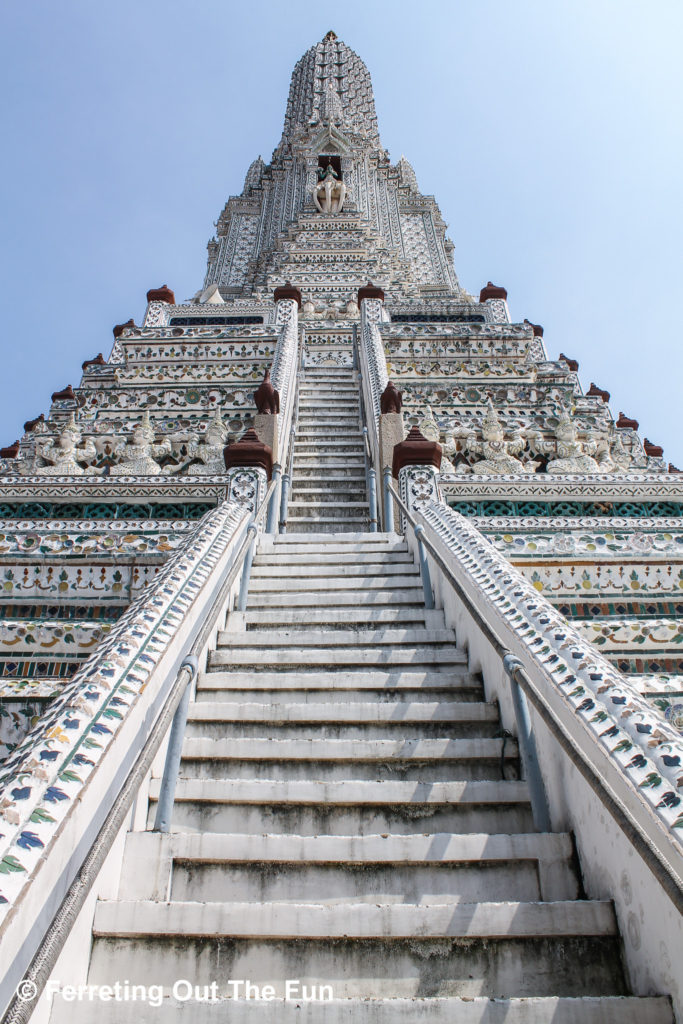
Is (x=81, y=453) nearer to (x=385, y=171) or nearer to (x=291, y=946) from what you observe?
(x=291, y=946)

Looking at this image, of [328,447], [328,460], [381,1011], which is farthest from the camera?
[328,447]

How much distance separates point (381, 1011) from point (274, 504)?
6.35 meters

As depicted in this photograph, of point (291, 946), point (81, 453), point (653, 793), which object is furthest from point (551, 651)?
point (81, 453)

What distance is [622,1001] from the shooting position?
212cm

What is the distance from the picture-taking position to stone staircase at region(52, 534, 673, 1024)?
7.52 feet

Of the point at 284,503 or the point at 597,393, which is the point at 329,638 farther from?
the point at 597,393

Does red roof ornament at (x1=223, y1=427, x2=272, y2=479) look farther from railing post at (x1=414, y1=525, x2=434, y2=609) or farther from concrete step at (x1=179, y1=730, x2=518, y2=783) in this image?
concrete step at (x1=179, y1=730, x2=518, y2=783)

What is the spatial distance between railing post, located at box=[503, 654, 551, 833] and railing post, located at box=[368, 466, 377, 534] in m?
5.12

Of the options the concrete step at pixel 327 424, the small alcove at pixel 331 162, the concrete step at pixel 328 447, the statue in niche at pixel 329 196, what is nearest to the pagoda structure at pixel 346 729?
the concrete step at pixel 328 447

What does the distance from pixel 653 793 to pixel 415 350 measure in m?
13.0

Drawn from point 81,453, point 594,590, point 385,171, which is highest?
point 385,171

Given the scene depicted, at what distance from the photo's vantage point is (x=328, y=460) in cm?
1082

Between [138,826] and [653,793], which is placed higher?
[653,793]
